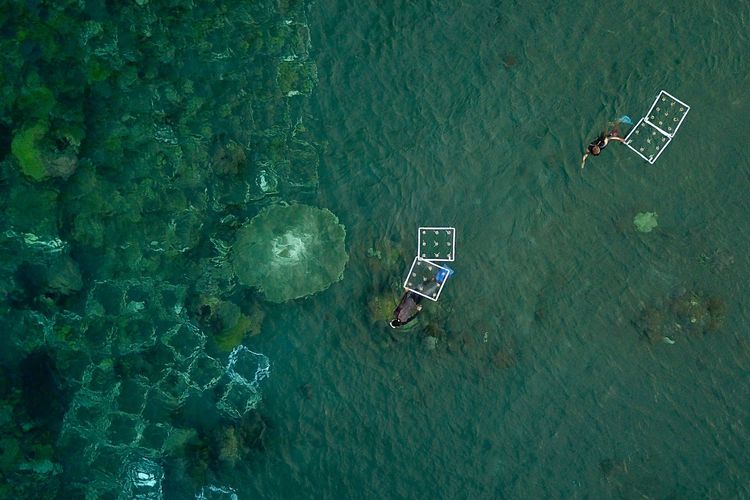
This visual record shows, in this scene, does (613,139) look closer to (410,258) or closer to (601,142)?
(601,142)

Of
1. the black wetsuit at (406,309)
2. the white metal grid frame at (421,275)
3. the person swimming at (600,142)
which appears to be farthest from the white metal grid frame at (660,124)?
the black wetsuit at (406,309)

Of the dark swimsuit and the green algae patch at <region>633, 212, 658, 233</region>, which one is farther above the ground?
the dark swimsuit

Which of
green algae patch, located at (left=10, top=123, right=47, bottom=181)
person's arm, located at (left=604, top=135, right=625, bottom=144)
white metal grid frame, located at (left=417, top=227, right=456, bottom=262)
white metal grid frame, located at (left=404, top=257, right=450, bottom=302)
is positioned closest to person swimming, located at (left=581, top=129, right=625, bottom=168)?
person's arm, located at (left=604, top=135, right=625, bottom=144)

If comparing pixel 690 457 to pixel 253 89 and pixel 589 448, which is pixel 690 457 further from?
pixel 253 89

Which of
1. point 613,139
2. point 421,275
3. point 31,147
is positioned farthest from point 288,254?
point 613,139

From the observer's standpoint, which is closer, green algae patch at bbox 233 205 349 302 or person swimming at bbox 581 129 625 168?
person swimming at bbox 581 129 625 168

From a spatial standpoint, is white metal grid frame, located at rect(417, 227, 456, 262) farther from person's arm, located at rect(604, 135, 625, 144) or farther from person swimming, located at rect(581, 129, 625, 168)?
person's arm, located at rect(604, 135, 625, 144)
